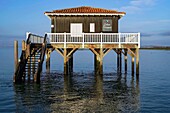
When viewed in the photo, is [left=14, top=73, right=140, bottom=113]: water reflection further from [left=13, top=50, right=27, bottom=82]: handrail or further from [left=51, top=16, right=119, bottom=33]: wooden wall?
[left=51, top=16, right=119, bottom=33]: wooden wall

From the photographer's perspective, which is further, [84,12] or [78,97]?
[84,12]

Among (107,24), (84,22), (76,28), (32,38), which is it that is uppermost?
(84,22)

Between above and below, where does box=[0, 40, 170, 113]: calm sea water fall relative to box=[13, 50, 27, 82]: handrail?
below

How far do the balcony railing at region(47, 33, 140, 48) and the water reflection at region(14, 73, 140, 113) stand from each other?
4.84m

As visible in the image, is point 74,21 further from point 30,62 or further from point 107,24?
point 30,62

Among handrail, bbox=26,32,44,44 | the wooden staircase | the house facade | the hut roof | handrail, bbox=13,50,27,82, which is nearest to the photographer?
handrail, bbox=13,50,27,82

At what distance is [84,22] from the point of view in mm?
28219

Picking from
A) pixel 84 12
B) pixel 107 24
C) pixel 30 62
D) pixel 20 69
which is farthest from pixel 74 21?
pixel 20 69

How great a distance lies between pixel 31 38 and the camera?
83.4 ft

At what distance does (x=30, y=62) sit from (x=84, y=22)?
24.7ft

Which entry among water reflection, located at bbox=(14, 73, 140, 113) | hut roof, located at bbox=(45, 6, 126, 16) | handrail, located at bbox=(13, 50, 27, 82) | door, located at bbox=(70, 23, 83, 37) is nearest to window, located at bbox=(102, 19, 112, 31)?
hut roof, located at bbox=(45, 6, 126, 16)

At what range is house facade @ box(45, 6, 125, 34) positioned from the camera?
2812cm

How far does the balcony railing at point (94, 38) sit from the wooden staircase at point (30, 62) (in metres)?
1.76

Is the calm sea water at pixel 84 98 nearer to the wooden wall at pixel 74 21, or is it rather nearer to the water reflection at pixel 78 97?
the water reflection at pixel 78 97
